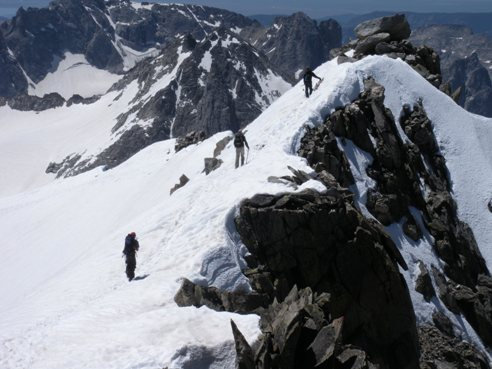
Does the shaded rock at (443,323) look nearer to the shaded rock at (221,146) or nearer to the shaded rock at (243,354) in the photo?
the shaded rock at (243,354)

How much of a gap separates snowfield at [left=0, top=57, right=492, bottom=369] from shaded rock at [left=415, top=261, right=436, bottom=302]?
0.41 m

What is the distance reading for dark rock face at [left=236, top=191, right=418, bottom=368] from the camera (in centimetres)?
2228

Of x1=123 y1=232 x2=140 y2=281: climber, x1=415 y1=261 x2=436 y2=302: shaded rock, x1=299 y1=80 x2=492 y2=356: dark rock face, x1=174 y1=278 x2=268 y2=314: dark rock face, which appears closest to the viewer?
x1=174 y1=278 x2=268 y2=314: dark rock face

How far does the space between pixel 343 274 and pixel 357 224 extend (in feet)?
7.78

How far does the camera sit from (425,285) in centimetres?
2922

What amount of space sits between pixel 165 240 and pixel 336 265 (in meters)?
9.06

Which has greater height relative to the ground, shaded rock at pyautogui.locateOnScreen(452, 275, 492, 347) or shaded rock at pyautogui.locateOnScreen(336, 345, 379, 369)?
shaded rock at pyautogui.locateOnScreen(336, 345, 379, 369)

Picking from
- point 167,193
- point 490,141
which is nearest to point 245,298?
point 167,193

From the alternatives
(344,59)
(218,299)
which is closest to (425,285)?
(218,299)

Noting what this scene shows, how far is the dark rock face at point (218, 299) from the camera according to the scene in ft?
65.4

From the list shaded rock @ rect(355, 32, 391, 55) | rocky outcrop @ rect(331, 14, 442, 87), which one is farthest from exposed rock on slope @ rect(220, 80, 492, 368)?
shaded rock @ rect(355, 32, 391, 55)

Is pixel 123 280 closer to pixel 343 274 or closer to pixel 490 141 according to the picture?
pixel 343 274

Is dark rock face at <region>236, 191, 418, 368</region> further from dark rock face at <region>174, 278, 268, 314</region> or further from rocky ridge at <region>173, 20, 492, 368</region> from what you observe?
dark rock face at <region>174, 278, 268, 314</region>

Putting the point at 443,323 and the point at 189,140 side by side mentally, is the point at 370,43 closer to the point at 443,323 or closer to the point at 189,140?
the point at 189,140
